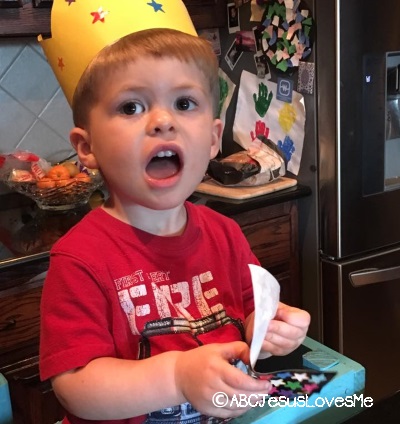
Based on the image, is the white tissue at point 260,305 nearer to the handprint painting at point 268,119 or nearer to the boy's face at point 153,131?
the boy's face at point 153,131

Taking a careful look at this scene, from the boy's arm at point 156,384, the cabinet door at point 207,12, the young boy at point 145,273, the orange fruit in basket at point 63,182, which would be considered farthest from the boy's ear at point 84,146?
the cabinet door at point 207,12

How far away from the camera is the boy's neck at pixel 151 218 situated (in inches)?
32.1

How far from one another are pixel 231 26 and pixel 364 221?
728 millimetres

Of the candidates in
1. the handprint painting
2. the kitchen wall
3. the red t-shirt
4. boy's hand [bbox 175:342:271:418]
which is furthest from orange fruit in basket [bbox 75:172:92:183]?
boy's hand [bbox 175:342:271:418]

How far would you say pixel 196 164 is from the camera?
760 millimetres

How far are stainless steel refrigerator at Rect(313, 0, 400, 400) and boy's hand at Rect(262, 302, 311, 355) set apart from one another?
0.87 m

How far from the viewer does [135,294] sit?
0.76 m

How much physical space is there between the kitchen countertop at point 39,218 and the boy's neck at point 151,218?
47 centimetres

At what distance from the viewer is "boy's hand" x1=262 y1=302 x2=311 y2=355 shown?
765mm

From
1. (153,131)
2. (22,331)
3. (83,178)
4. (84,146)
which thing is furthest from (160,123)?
(83,178)

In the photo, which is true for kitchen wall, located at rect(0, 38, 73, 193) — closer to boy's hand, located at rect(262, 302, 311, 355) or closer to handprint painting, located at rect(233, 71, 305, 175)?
handprint painting, located at rect(233, 71, 305, 175)

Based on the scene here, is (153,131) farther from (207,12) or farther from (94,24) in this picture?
(207,12)

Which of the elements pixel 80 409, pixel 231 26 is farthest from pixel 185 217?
pixel 231 26

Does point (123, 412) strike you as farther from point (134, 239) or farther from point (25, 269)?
point (25, 269)
